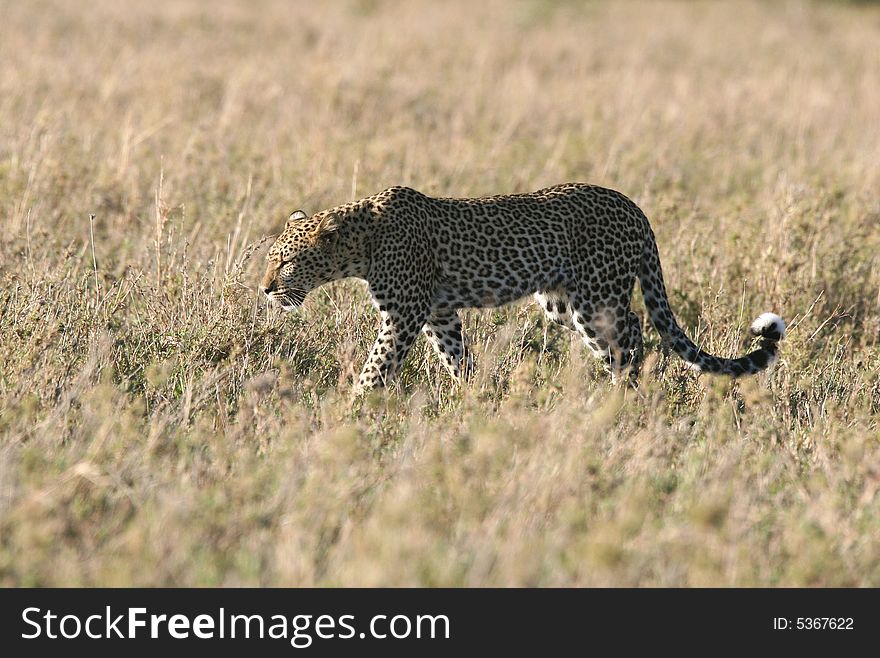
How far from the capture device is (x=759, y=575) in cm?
435

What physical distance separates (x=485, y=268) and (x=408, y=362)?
29.4 inches

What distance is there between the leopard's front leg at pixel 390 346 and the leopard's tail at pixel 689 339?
4.70 feet

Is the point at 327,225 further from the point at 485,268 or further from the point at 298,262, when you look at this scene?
the point at 485,268

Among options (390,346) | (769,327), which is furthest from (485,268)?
(769,327)

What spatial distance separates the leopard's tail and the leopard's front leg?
143cm

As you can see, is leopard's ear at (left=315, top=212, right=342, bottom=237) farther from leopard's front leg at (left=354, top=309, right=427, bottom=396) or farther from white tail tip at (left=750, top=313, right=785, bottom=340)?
white tail tip at (left=750, top=313, right=785, bottom=340)

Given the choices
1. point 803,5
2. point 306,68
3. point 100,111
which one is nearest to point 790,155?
point 306,68

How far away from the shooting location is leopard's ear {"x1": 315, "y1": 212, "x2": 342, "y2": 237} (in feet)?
20.3

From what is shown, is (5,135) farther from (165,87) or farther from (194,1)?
(194,1)

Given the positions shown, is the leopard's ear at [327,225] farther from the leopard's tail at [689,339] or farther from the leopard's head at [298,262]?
the leopard's tail at [689,339]

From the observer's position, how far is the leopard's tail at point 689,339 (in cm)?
646

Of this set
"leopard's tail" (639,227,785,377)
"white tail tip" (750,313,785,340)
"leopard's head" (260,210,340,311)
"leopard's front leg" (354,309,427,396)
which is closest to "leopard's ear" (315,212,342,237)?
"leopard's head" (260,210,340,311)

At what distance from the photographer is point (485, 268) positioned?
650 centimetres
